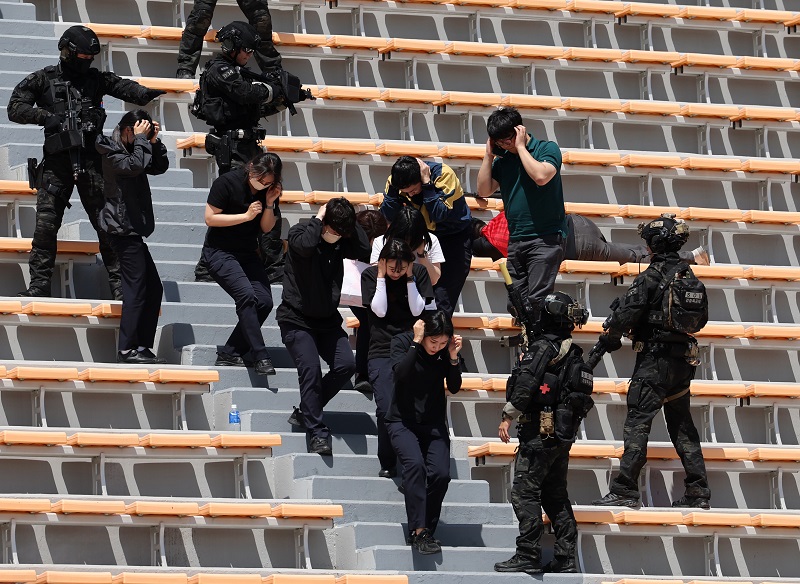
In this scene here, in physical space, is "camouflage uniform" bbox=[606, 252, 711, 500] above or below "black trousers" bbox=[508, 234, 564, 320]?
below

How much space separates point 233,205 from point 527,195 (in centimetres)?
164

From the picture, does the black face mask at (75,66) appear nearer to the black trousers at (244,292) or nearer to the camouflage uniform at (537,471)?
the black trousers at (244,292)

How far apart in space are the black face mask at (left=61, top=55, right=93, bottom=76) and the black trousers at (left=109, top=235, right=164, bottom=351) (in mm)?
1167

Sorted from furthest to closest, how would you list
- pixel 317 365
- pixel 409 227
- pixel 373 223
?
pixel 373 223 → pixel 409 227 → pixel 317 365

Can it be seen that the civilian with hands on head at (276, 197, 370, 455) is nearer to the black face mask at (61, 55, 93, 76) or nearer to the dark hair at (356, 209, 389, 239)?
the dark hair at (356, 209, 389, 239)

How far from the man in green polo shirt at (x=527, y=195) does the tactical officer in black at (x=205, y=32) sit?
2.55m

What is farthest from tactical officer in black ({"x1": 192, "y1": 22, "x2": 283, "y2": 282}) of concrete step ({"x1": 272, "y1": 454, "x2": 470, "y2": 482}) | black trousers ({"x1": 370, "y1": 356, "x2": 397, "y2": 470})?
concrete step ({"x1": 272, "y1": 454, "x2": 470, "y2": 482})

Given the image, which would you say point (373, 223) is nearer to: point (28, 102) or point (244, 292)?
point (244, 292)

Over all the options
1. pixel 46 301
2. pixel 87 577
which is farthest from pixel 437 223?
pixel 87 577

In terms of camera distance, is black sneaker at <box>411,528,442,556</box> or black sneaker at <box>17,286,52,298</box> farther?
black sneaker at <box>17,286,52,298</box>

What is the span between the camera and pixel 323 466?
9344 mm

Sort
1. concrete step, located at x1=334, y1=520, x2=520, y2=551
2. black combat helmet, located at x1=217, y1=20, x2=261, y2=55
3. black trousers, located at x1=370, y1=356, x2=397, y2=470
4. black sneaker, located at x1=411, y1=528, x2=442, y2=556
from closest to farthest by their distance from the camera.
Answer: black sneaker, located at x1=411, y1=528, x2=442, y2=556 → concrete step, located at x1=334, y1=520, x2=520, y2=551 → black trousers, located at x1=370, y1=356, x2=397, y2=470 → black combat helmet, located at x1=217, y1=20, x2=261, y2=55

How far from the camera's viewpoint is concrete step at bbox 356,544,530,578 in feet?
29.1

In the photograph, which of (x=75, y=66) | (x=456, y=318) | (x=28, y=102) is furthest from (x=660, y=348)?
(x=28, y=102)
